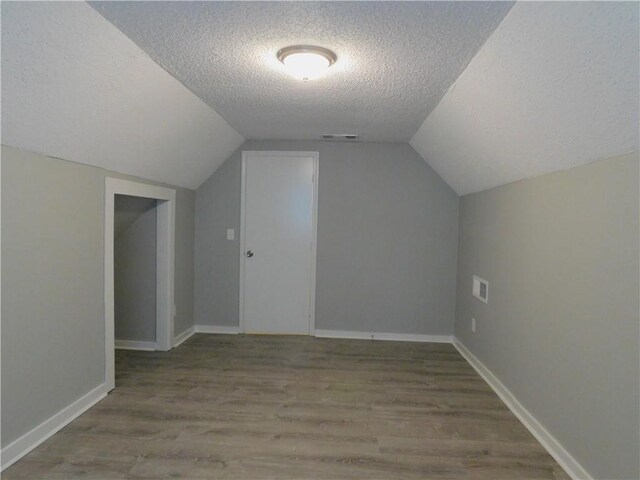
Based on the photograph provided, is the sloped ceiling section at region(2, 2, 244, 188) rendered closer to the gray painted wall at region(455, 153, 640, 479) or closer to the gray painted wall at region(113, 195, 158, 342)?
the gray painted wall at region(113, 195, 158, 342)

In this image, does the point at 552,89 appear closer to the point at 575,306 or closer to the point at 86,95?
the point at 575,306

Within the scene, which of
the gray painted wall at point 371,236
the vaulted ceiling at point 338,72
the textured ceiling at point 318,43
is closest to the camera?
the vaulted ceiling at point 338,72

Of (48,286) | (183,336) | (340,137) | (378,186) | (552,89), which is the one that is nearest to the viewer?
(552,89)

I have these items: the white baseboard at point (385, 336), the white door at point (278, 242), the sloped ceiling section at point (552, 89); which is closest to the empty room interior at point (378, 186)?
the sloped ceiling section at point (552, 89)

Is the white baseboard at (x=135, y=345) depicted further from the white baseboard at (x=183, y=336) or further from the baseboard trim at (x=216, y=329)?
Result: the baseboard trim at (x=216, y=329)

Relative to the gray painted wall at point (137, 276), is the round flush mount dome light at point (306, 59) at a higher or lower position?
higher

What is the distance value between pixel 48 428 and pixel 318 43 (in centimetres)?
266

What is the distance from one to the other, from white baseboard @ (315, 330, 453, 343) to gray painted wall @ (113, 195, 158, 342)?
1.81 meters

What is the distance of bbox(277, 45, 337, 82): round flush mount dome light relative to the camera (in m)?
1.85

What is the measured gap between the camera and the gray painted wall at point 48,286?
1.88m

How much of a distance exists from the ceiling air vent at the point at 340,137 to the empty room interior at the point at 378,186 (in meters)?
0.03

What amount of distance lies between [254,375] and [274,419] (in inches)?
28.6

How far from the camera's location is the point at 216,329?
4.21 m

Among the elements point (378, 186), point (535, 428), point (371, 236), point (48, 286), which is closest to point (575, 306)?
point (535, 428)
